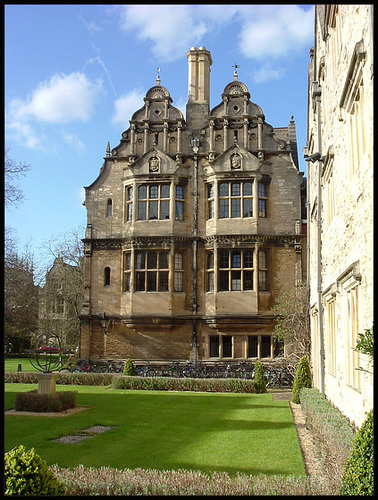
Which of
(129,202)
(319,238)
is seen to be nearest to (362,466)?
(319,238)

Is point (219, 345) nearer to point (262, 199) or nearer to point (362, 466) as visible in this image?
point (262, 199)

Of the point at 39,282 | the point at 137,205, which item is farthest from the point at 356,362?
the point at 39,282

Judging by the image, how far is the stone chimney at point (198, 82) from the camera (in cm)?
2889

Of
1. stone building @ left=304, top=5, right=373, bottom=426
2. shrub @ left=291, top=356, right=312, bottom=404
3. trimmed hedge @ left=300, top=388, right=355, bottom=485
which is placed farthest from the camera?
shrub @ left=291, top=356, right=312, bottom=404

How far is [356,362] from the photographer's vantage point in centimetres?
919

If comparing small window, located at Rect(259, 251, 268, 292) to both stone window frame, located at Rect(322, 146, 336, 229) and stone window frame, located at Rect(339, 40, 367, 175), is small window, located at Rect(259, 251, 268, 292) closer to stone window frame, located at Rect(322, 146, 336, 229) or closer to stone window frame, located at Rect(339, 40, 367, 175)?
stone window frame, located at Rect(322, 146, 336, 229)

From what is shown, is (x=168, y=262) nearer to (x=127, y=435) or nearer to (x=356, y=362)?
(x=127, y=435)

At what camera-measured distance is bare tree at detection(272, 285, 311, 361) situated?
22.2 metres

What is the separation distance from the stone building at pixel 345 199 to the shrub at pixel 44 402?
25.2 feet

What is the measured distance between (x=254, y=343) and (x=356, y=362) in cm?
1690

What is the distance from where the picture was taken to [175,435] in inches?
468

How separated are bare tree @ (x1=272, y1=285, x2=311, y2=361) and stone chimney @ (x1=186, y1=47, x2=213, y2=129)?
37.7 ft

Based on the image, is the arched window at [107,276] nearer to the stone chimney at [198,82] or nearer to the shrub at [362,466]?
the stone chimney at [198,82]

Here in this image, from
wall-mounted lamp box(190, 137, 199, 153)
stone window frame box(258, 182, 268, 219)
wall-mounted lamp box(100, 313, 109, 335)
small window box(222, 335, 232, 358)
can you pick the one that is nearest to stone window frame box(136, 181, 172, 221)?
wall-mounted lamp box(190, 137, 199, 153)
